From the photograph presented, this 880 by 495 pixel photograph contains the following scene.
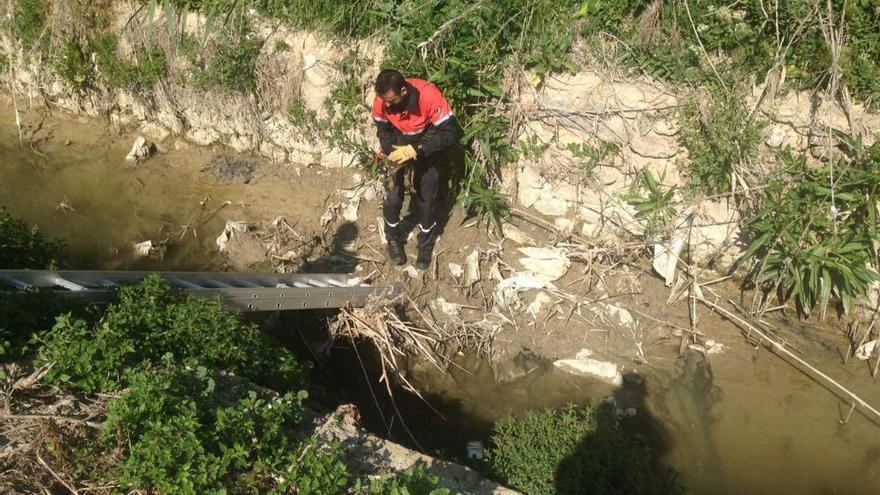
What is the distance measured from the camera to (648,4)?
6.20 m

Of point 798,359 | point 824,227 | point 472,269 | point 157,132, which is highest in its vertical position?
point 824,227

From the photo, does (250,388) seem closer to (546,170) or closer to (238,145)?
(546,170)

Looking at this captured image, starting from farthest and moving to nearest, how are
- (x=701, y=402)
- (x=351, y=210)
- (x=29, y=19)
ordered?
(x=29, y=19) → (x=351, y=210) → (x=701, y=402)

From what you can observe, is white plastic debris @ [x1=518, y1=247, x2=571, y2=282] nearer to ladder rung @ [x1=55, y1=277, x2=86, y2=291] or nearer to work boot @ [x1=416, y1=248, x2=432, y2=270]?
work boot @ [x1=416, y1=248, x2=432, y2=270]

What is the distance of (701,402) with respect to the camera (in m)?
5.69

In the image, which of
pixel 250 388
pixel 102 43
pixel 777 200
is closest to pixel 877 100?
pixel 777 200

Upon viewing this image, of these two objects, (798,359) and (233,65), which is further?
(233,65)

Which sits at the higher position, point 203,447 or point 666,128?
point 666,128

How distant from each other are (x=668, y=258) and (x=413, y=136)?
8.51 feet

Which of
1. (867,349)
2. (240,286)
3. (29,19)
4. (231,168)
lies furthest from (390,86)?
(29,19)

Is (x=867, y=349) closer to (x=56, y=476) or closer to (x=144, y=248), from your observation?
(x=56, y=476)

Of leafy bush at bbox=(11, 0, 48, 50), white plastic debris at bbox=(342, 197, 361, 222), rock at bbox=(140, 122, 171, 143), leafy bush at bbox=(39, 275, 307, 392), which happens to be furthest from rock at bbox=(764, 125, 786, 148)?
leafy bush at bbox=(11, 0, 48, 50)

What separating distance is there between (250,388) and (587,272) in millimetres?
3403

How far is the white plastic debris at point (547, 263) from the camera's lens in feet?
20.9
